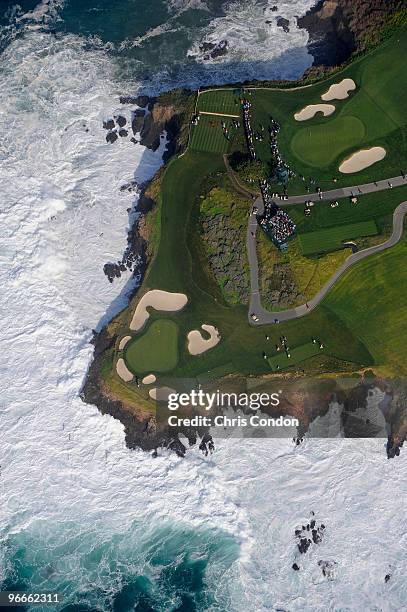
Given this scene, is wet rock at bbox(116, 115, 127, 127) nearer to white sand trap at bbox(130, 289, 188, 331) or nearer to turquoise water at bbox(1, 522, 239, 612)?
white sand trap at bbox(130, 289, 188, 331)

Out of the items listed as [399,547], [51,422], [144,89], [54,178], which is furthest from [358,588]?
[144,89]

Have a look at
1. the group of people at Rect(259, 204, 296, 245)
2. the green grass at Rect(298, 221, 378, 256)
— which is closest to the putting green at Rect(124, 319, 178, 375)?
the group of people at Rect(259, 204, 296, 245)

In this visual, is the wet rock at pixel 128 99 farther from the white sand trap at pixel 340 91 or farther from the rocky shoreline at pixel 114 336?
the white sand trap at pixel 340 91

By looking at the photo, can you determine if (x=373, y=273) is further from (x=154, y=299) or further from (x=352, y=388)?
(x=154, y=299)

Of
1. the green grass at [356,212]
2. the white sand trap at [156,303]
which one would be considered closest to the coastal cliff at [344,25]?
the green grass at [356,212]

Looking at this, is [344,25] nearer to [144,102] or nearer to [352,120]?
[352,120]
